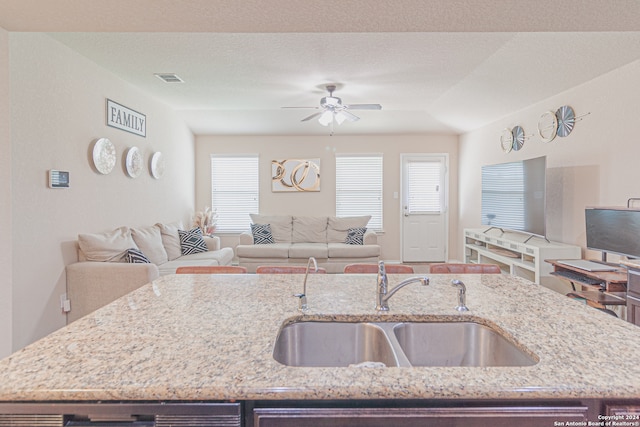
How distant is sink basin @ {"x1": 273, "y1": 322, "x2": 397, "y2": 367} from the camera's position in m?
1.30

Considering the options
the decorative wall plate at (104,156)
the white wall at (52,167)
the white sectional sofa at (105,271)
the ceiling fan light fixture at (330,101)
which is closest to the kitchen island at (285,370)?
the white wall at (52,167)

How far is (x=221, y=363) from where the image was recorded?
92cm

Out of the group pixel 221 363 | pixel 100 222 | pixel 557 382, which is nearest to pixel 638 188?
pixel 557 382

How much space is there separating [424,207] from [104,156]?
5.32 meters

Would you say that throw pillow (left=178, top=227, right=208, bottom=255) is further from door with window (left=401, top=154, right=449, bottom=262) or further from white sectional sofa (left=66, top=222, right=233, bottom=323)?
door with window (left=401, top=154, right=449, bottom=262)

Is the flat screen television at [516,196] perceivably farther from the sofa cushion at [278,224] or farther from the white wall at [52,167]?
the white wall at [52,167]

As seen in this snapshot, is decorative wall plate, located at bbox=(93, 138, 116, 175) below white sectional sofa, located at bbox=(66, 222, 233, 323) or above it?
above

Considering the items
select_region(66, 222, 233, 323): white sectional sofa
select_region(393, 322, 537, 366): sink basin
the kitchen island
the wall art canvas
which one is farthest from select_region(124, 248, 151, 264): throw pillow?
the wall art canvas

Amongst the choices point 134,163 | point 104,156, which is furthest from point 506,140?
point 104,156

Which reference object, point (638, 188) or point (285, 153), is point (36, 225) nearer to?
point (285, 153)

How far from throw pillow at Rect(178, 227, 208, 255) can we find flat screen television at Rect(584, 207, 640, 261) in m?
4.60

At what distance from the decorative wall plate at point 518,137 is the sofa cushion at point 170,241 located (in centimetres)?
485

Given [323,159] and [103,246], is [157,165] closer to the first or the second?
[103,246]

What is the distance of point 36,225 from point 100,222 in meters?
0.85
